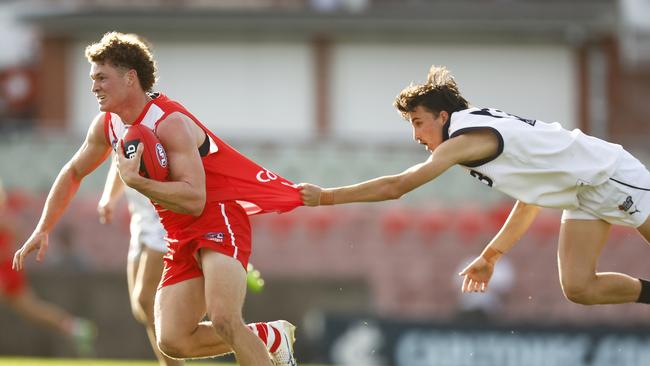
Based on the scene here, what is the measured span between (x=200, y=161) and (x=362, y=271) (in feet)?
33.9

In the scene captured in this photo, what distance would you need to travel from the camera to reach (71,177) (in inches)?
330

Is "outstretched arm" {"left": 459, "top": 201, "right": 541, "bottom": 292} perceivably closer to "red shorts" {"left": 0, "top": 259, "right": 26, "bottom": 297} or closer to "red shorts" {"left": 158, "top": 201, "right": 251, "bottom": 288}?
"red shorts" {"left": 158, "top": 201, "right": 251, "bottom": 288}

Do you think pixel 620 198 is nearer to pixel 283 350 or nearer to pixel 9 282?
pixel 283 350

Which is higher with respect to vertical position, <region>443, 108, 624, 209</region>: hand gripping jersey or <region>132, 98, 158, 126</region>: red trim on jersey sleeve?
<region>132, 98, 158, 126</region>: red trim on jersey sleeve

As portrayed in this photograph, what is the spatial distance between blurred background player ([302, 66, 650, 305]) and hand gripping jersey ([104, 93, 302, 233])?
0.71 feet

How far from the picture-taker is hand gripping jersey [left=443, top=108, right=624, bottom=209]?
25.9ft

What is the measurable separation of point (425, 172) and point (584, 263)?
127 centimetres

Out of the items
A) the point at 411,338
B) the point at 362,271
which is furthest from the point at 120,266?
the point at 411,338

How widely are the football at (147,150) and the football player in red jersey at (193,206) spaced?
0.19 feet

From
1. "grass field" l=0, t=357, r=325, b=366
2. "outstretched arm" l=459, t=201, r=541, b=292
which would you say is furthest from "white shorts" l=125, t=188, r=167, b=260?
"grass field" l=0, t=357, r=325, b=366

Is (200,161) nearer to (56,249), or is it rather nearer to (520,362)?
(520,362)

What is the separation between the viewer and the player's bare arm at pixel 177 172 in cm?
741

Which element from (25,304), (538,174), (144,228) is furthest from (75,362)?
(538,174)

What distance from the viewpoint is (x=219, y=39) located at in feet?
82.9
